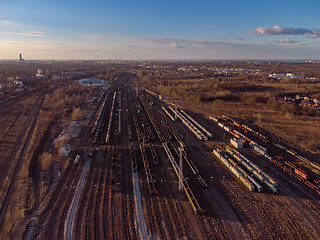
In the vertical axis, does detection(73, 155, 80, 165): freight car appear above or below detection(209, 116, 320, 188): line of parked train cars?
below

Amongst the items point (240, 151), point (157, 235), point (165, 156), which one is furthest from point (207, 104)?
point (157, 235)

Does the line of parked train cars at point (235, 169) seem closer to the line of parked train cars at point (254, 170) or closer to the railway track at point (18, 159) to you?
the line of parked train cars at point (254, 170)

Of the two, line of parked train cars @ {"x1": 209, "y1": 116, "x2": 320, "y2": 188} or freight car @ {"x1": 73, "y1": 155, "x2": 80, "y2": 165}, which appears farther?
freight car @ {"x1": 73, "y1": 155, "x2": 80, "y2": 165}

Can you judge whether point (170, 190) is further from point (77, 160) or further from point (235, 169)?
point (77, 160)

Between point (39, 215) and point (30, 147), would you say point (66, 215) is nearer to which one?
point (39, 215)

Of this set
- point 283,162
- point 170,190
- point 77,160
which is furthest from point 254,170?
point 77,160

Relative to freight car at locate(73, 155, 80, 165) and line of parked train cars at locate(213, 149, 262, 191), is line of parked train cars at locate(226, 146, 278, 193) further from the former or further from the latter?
freight car at locate(73, 155, 80, 165)

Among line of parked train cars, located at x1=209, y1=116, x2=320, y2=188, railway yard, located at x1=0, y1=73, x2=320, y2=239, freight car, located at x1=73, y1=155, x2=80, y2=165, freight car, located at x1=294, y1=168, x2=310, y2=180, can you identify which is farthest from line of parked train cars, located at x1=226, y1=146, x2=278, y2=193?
freight car, located at x1=73, y1=155, x2=80, y2=165

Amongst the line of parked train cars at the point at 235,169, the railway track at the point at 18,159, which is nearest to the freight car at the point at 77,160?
the railway track at the point at 18,159
